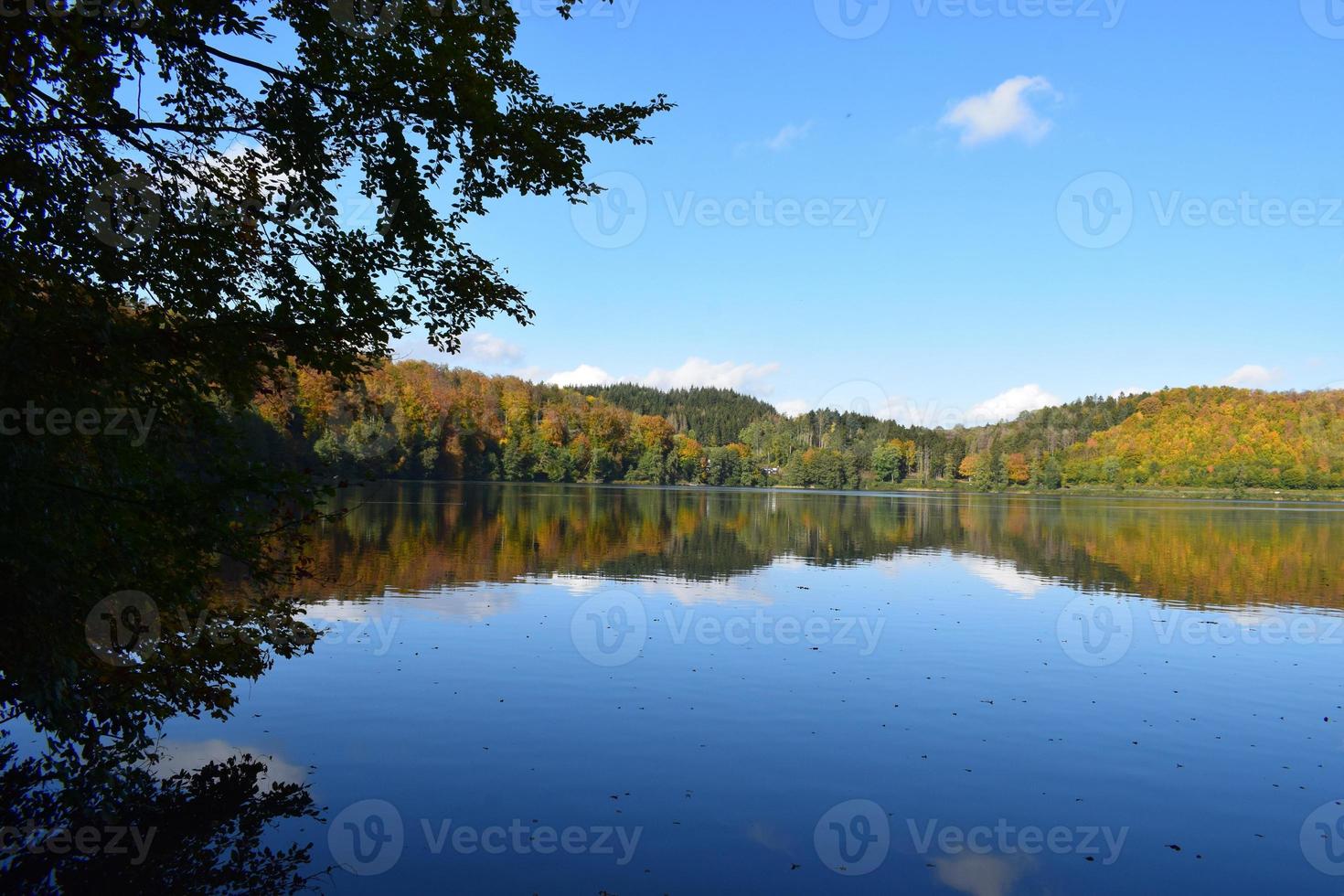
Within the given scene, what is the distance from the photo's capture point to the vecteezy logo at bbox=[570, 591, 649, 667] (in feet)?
58.1

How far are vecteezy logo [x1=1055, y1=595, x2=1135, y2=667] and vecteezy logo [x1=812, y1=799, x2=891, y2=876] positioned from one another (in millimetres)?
10112

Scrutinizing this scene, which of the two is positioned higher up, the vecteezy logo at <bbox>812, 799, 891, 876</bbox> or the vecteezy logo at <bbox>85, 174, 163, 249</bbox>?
the vecteezy logo at <bbox>85, 174, 163, 249</bbox>

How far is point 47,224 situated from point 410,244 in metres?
3.17

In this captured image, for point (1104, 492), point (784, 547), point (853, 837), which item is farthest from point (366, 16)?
point (1104, 492)

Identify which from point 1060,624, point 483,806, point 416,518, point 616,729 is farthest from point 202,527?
point 416,518

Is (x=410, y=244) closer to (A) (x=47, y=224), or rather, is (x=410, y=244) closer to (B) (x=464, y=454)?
(A) (x=47, y=224)

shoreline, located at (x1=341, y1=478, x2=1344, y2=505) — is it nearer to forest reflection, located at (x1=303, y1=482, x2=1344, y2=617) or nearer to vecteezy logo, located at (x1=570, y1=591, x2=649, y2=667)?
forest reflection, located at (x1=303, y1=482, x2=1344, y2=617)

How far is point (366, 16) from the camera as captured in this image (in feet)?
29.8

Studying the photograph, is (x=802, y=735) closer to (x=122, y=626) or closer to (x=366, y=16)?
(x=122, y=626)

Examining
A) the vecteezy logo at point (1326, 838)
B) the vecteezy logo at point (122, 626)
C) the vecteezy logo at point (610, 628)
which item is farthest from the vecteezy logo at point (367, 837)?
the vecteezy logo at point (1326, 838)

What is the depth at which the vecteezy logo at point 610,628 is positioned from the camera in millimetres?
17719

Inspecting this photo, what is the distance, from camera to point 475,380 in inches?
5896

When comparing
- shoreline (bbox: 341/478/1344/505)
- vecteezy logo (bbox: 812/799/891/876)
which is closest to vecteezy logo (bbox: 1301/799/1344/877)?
vecteezy logo (bbox: 812/799/891/876)

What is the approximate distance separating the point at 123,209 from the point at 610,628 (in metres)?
13.8
